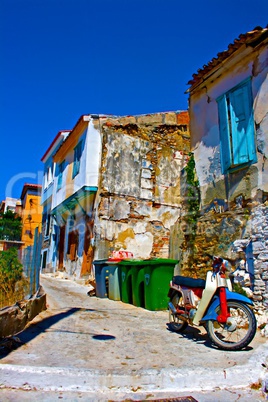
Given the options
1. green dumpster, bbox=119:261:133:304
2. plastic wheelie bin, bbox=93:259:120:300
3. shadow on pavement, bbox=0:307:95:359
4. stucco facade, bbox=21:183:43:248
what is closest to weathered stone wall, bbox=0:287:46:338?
shadow on pavement, bbox=0:307:95:359

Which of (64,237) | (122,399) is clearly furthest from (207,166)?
(64,237)

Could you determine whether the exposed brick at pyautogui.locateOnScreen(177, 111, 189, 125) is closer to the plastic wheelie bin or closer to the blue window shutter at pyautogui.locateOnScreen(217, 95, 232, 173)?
the blue window shutter at pyautogui.locateOnScreen(217, 95, 232, 173)

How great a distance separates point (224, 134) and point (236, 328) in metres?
4.23

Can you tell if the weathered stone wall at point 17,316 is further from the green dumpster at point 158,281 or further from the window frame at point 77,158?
the window frame at point 77,158

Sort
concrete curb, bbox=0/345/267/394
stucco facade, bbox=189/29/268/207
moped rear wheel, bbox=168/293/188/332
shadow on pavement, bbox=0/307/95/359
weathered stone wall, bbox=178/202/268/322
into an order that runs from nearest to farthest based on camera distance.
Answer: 1. concrete curb, bbox=0/345/267/394
2. shadow on pavement, bbox=0/307/95/359
3. moped rear wheel, bbox=168/293/188/332
4. weathered stone wall, bbox=178/202/268/322
5. stucco facade, bbox=189/29/268/207

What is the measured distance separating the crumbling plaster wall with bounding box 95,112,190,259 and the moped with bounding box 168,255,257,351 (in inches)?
306

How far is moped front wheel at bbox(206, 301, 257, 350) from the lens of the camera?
4.30 meters

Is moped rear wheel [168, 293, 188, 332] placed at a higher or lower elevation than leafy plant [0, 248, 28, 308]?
lower

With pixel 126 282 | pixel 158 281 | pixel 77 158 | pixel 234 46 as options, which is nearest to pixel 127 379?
pixel 158 281

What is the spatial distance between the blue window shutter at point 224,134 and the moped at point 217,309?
2818 millimetres

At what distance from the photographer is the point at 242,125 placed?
6910 millimetres

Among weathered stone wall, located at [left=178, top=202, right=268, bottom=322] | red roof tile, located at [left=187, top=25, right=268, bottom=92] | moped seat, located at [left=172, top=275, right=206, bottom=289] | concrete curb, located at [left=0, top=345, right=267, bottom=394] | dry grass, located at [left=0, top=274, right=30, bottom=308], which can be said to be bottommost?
concrete curb, located at [left=0, top=345, right=267, bottom=394]

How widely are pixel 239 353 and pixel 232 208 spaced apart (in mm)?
3231

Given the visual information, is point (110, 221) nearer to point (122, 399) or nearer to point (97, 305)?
point (97, 305)
